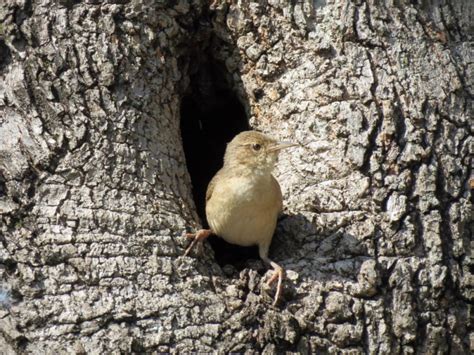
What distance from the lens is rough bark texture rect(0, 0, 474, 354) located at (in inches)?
182

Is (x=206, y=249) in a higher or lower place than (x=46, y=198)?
lower

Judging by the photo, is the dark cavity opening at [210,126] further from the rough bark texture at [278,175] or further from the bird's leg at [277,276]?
the bird's leg at [277,276]

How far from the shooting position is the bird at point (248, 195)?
5.56m

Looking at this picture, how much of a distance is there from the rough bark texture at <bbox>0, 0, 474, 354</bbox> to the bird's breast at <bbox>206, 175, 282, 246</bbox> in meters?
0.13

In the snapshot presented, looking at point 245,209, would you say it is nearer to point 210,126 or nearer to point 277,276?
point 277,276

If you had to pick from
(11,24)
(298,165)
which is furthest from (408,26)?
(11,24)

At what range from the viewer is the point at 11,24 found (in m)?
5.13

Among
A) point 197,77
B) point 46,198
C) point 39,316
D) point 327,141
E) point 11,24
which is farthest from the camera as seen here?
point 197,77

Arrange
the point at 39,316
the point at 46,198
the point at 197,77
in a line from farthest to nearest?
the point at 197,77 < the point at 46,198 < the point at 39,316

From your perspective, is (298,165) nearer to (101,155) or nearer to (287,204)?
(287,204)

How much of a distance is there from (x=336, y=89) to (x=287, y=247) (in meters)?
1.12

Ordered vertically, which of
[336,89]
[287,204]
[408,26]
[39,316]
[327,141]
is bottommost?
[39,316]

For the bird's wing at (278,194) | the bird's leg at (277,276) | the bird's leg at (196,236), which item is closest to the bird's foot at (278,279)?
the bird's leg at (277,276)

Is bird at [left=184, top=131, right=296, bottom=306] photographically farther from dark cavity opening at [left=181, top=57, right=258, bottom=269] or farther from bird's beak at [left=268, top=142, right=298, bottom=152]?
dark cavity opening at [left=181, top=57, right=258, bottom=269]
